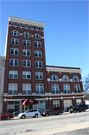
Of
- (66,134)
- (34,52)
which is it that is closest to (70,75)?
(34,52)

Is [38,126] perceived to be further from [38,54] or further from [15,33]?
[15,33]

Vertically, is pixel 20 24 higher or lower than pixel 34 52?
higher

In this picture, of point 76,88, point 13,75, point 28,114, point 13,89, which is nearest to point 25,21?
point 13,75

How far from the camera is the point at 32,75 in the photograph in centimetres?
3111

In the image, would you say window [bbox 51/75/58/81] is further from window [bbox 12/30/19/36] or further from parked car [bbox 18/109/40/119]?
window [bbox 12/30/19/36]

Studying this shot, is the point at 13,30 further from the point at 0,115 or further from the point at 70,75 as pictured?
the point at 0,115

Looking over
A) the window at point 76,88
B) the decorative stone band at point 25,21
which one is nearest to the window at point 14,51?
the decorative stone band at point 25,21

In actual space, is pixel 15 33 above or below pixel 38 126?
above

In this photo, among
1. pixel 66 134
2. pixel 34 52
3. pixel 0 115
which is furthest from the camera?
pixel 34 52

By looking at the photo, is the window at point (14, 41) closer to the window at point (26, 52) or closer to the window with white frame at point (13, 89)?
the window at point (26, 52)

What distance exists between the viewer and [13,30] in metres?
34.2

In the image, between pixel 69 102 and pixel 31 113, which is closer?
pixel 31 113

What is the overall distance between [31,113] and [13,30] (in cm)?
2362

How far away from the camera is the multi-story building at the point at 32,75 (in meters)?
28.7
